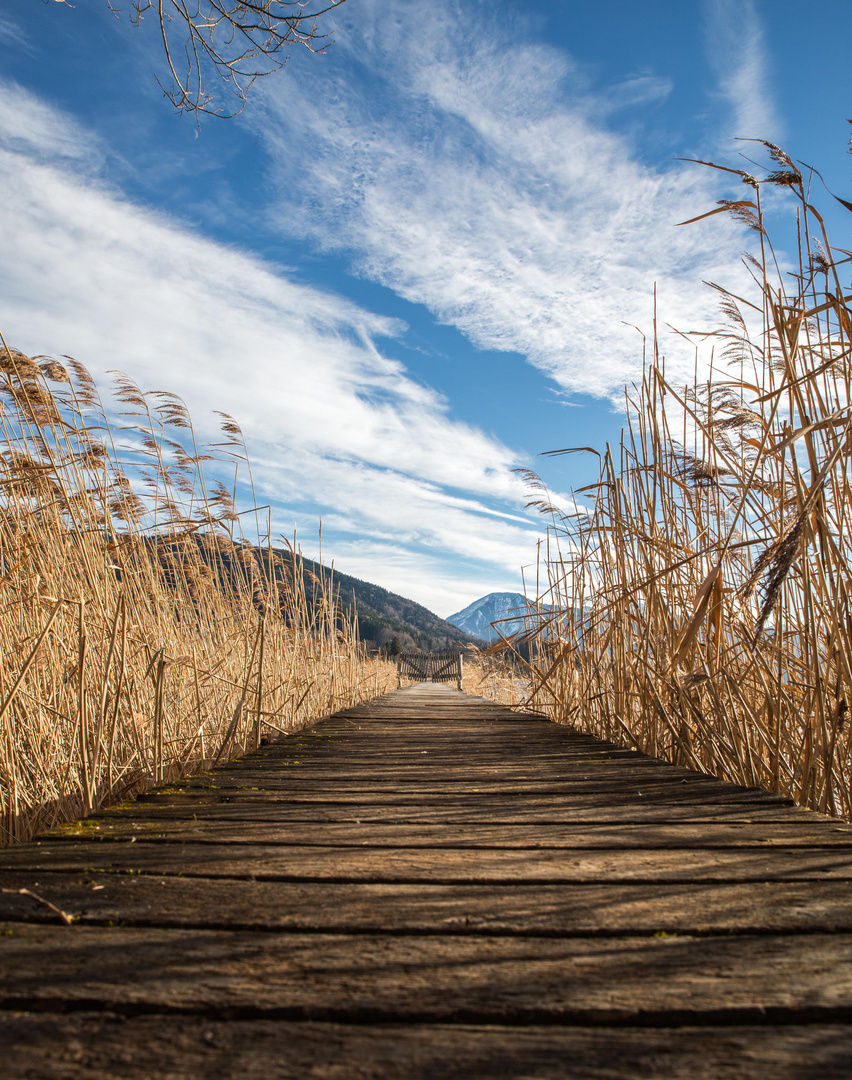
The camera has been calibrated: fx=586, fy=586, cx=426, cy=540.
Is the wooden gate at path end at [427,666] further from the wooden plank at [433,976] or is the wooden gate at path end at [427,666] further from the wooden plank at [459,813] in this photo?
the wooden plank at [433,976]

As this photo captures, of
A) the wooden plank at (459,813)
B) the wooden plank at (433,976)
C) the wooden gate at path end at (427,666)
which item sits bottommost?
the wooden gate at path end at (427,666)

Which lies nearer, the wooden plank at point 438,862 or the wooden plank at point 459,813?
the wooden plank at point 438,862

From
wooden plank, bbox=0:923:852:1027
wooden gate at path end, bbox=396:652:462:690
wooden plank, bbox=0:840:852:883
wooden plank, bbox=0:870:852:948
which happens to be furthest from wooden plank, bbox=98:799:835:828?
wooden gate at path end, bbox=396:652:462:690

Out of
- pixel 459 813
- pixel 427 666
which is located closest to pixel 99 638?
pixel 459 813

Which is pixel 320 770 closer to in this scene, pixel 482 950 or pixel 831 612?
pixel 482 950

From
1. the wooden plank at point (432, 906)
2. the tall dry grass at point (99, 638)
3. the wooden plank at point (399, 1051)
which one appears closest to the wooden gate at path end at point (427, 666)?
the tall dry grass at point (99, 638)

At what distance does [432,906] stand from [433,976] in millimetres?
187

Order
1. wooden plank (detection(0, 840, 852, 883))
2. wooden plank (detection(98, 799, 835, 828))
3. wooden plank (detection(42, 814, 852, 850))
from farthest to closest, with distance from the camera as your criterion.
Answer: wooden plank (detection(98, 799, 835, 828)) < wooden plank (detection(42, 814, 852, 850)) < wooden plank (detection(0, 840, 852, 883))

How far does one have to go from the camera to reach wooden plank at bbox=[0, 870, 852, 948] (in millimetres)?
801

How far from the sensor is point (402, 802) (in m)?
1.51

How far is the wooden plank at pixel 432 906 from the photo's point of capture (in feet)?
2.63

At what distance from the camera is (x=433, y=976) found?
68 centimetres

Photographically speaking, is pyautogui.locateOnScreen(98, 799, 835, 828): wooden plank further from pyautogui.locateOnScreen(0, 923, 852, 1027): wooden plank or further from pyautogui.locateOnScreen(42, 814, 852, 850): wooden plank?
pyautogui.locateOnScreen(0, 923, 852, 1027): wooden plank

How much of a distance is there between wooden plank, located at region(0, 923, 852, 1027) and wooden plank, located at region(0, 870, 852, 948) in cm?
3
